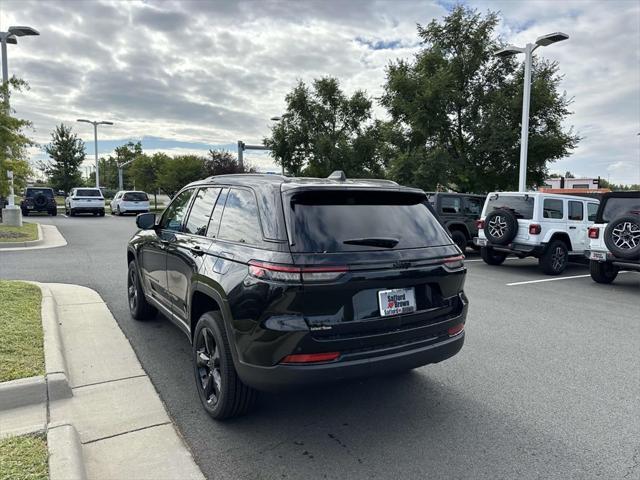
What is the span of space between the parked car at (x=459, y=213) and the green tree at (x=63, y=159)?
35.3 meters

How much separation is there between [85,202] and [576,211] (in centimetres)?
2482

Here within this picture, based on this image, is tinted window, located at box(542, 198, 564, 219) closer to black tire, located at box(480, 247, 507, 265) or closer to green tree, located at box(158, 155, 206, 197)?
black tire, located at box(480, 247, 507, 265)

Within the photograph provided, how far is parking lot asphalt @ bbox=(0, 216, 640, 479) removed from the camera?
286 centimetres

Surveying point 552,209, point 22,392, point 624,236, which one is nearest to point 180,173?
point 552,209

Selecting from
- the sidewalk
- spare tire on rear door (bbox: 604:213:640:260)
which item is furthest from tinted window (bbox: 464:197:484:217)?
the sidewalk

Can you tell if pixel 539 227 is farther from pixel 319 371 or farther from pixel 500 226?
pixel 319 371

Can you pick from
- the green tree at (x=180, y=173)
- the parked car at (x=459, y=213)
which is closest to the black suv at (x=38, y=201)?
the green tree at (x=180, y=173)

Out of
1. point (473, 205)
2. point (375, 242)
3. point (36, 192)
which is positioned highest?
point (36, 192)

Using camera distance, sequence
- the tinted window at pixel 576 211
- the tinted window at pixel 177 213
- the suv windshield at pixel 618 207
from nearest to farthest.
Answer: the tinted window at pixel 177 213
the suv windshield at pixel 618 207
the tinted window at pixel 576 211

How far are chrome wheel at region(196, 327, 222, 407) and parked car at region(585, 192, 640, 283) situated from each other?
8.02m

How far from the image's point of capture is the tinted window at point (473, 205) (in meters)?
13.3

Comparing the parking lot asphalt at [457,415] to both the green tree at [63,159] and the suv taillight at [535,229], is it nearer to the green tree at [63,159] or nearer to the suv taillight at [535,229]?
the suv taillight at [535,229]

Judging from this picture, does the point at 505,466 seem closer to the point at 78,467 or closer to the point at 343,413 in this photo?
the point at 343,413

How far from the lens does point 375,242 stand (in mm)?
3115
